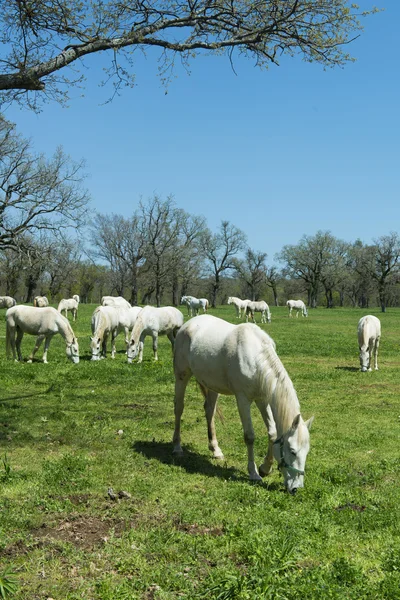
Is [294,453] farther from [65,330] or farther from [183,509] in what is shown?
[65,330]

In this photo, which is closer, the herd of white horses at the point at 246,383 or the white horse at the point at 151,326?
the herd of white horses at the point at 246,383

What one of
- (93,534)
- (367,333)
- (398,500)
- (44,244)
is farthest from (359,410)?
(44,244)

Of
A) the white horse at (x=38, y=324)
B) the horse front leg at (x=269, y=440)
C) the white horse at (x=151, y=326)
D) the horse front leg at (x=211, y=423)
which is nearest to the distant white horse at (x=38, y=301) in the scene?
the white horse at (x=38, y=324)

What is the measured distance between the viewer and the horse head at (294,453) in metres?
5.92

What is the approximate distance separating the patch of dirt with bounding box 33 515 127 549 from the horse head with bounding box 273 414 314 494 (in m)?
1.95

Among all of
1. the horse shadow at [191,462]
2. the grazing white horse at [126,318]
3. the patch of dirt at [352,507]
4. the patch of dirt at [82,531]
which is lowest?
the patch of dirt at [82,531]

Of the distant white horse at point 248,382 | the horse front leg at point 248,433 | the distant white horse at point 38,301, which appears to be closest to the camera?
the distant white horse at point 248,382

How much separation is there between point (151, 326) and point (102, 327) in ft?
5.56

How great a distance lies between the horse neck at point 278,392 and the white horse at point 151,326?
10996 mm

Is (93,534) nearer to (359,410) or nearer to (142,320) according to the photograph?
(359,410)

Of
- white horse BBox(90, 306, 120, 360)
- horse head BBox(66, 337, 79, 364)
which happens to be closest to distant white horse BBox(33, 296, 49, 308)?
white horse BBox(90, 306, 120, 360)

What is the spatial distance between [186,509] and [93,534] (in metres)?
1.06

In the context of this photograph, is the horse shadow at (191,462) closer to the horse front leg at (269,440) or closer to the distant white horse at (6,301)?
the horse front leg at (269,440)

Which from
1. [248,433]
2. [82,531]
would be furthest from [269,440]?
[82,531]
